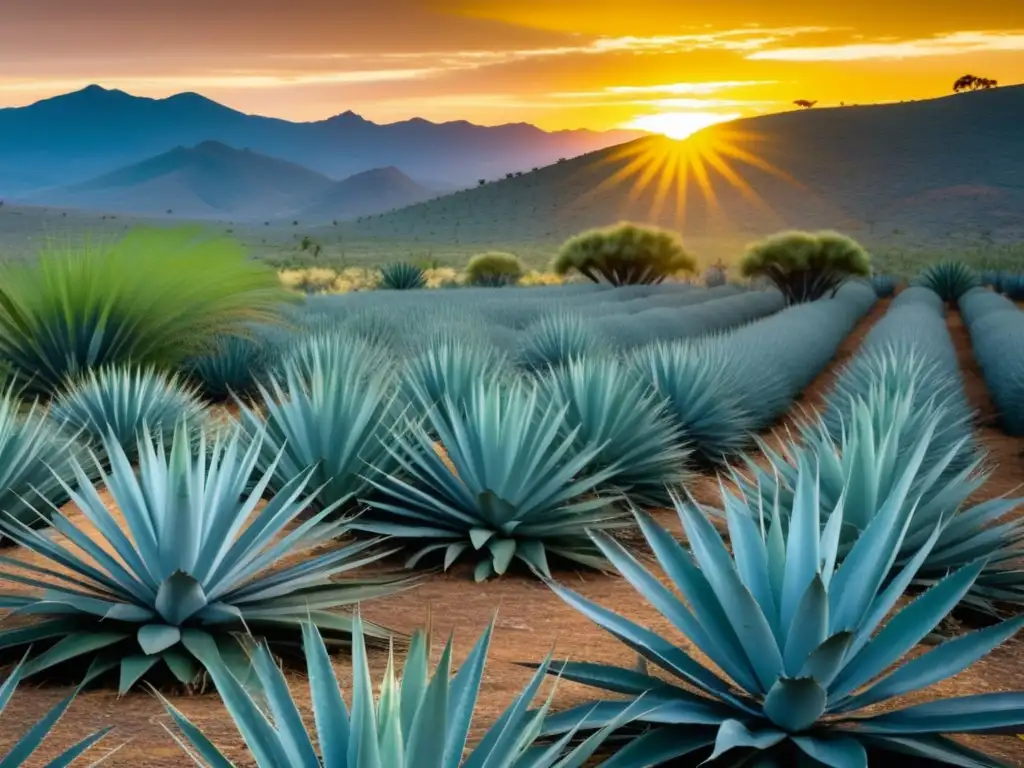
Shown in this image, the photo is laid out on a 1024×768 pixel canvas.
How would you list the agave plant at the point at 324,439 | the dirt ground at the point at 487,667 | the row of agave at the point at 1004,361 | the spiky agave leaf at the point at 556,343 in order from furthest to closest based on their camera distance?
the spiky agave leaf at the point at 556,343 < the row of agave at the point at 1004,361 < the agave plant at the point at 324,439 < the dirt ground at the point at 487,667

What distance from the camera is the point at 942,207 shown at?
87.1 metres

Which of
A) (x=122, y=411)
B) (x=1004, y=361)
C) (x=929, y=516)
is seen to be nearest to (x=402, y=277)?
(x=1004, y=361)

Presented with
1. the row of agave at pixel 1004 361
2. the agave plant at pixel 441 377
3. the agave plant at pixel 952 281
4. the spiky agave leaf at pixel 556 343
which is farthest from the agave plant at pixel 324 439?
the agave plant at pixel 952 281

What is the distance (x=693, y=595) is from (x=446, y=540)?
2540 mm

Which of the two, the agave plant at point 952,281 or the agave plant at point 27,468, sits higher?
the agave plant at point 27,468

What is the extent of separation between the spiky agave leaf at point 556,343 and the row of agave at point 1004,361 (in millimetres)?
4101

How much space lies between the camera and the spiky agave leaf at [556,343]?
1160 cm

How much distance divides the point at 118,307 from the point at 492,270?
28.0 m

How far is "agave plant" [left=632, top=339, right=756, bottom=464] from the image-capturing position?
886 centimetres

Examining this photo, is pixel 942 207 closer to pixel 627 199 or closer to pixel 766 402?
pixel 627 199

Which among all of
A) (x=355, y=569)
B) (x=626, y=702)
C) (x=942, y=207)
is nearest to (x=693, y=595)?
(x=626, y=702)

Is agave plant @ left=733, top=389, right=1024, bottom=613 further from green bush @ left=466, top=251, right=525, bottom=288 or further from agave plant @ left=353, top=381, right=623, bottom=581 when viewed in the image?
green bush @ left=466, top=251, right=525, bottom=288

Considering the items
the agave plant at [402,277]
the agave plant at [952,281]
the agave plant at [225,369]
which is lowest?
the agave plant at [952,281]

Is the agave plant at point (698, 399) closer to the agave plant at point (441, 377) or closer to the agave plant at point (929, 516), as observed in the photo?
the agave plant at point (441, 377)
